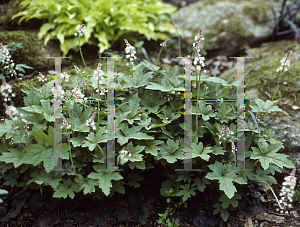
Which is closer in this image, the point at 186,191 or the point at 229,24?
the point at 186,191

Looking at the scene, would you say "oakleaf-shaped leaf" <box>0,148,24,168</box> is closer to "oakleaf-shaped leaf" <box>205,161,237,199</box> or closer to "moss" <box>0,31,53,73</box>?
"oakleaf-shaped leaf" <box>205,161,237,199</box>

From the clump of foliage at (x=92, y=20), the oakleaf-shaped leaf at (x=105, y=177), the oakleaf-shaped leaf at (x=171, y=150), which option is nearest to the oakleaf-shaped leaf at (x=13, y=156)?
the oakleaf-shaped leaf at (x=105, y=177)

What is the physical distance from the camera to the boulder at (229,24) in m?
4.53

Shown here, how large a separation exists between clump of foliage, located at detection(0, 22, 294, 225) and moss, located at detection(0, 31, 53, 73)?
4.67 ft

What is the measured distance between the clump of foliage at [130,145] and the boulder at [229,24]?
240cm

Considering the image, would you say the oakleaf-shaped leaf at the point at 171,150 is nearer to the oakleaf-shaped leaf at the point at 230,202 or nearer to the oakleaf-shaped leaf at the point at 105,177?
the oakleaf-shaped leaf at the point at 105,177

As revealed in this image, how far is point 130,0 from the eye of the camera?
14.4 ft

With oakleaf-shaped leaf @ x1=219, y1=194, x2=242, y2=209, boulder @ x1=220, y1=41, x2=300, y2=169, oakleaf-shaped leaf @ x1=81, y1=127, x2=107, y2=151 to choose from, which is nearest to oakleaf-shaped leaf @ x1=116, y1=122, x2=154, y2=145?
oakleaf-shaped leaf @ x1=81, y1=127, x2=107, y2=151

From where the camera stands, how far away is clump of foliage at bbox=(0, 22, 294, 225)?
5.93ft

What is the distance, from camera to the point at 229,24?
4.61m

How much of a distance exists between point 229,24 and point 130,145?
375cm

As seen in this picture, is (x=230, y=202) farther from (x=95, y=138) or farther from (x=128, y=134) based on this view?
(x=95, y=138)

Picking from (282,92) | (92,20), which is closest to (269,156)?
(282,92)

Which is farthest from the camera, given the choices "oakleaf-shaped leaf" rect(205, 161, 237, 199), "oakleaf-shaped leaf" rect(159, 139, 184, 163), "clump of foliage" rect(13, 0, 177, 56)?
"clump of foliage" rect(13, 0, 177, 56)
